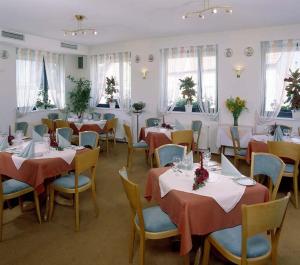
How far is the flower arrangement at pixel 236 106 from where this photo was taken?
6206mm

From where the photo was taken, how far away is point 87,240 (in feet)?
9.89

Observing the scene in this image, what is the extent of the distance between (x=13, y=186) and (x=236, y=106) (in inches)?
183

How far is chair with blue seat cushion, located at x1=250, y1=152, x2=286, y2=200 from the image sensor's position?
2813mm

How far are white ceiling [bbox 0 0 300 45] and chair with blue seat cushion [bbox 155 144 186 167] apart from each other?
2196mm

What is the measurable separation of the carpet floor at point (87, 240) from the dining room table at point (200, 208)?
568 millimetres

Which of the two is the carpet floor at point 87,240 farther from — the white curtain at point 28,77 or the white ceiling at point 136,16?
the white curtain at point 28,77

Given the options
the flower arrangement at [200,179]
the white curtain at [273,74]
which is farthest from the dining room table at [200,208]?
the white curtain at [273,74]

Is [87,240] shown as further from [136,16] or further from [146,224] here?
[136,16]

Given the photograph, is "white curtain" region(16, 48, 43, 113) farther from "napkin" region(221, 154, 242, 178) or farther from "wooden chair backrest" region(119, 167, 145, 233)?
"napkin" region(221, 154, 242, 178)

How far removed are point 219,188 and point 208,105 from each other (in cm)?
459

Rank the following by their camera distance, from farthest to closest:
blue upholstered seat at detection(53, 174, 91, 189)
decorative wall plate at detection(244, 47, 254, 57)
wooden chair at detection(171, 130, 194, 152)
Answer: decorative wall plate at detection(244, 47, 254, 57) < wooden chair at detection(171, 130, 194, 152) < blue upholstered seat at detection(53, 174, 91, 189)

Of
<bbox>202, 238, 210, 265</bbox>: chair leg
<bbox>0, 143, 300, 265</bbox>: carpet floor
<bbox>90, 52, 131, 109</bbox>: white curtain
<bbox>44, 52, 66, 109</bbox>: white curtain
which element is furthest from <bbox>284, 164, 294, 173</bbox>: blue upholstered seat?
<bbox>44, 52, 66, 109</bbox>: white curtain

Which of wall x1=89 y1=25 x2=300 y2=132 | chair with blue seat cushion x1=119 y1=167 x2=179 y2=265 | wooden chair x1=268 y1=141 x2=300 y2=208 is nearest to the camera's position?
chair with blue seat cushion x1=119 y1=167 x2=179 y2=265

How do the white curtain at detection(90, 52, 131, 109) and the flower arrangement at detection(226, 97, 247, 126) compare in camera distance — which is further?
the white curtain at detection(90, 52, 131, 109)
